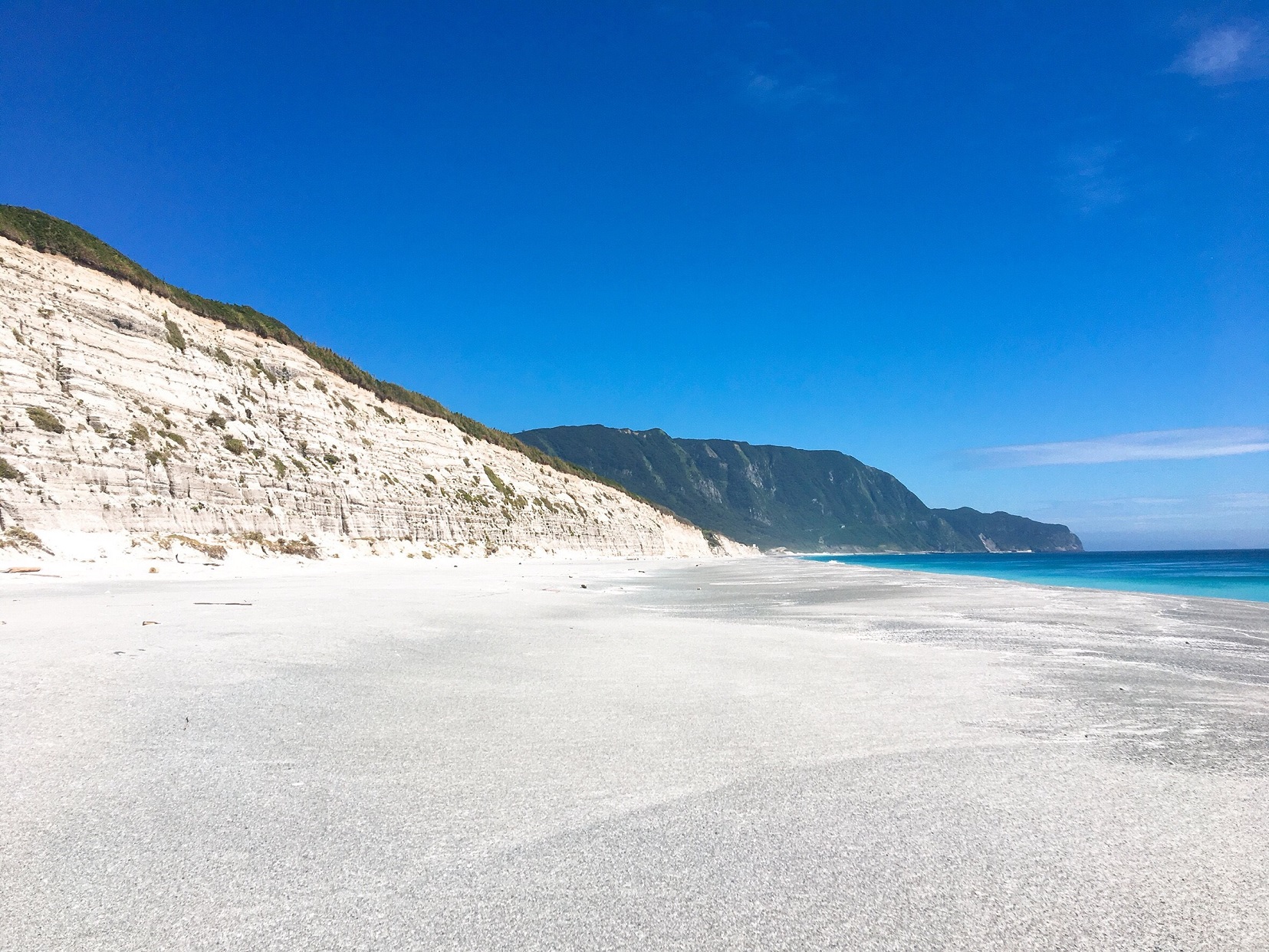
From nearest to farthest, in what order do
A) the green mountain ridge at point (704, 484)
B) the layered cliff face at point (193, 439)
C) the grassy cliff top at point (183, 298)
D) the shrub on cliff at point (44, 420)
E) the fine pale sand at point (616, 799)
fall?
the fine pale sand at point (616, 799)
the shrub on cliff at point (44, 420)
the layered cliff face at point (193, 439)
the grassy cliff top at point (183, 298)
the green mountain ridge at point (704, 484)

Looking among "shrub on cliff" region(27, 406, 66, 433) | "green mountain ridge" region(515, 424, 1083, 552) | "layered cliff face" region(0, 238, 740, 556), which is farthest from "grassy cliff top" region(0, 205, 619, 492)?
"green mountain ridge" region(515, 424, 1083, 552)

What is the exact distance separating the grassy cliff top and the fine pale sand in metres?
27.1

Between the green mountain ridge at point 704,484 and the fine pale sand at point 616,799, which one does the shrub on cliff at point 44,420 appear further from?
the green mountain ridge at point 704,484

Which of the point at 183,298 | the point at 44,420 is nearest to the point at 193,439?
the point at 44,420

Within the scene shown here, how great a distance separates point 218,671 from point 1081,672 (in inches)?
329

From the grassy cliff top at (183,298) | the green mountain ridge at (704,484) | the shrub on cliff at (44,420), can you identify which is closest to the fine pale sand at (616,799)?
the shrub on cliff at (44,420)

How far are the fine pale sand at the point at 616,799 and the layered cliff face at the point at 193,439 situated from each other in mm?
16143

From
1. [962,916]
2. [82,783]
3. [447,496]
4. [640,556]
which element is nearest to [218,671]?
[82,783]

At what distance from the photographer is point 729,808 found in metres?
3.19

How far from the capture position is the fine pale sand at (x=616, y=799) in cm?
226

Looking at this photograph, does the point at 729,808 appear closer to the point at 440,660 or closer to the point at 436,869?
the point at 436,869

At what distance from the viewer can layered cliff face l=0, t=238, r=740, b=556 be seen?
20.3 meters

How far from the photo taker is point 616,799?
10.8ft

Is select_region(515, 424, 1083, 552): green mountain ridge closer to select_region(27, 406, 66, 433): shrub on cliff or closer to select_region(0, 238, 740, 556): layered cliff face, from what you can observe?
select_region(0, 238, 740, 556): layered cliff face
